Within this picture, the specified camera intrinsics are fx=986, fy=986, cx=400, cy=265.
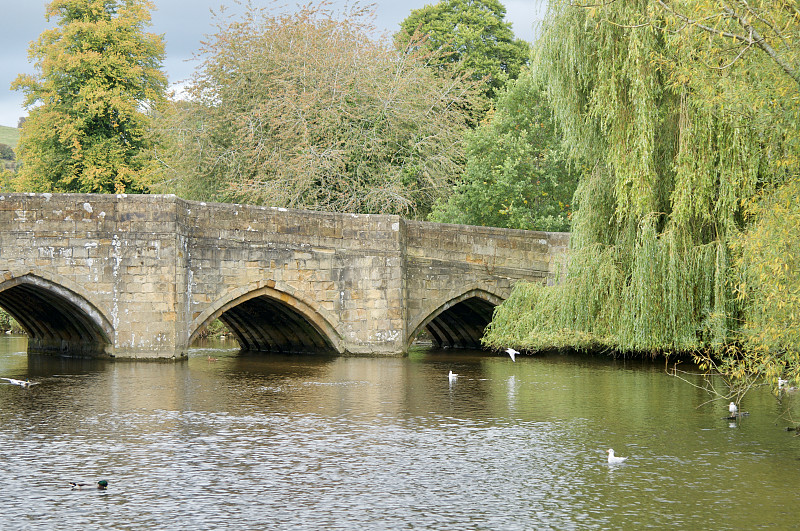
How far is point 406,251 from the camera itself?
2095cm

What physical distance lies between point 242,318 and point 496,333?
626 centimetres

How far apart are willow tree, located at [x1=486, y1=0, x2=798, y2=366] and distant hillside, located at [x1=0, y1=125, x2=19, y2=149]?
67513 mm

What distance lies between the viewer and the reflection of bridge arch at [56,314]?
17.5 m

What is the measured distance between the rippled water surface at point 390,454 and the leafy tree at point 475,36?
895 inches

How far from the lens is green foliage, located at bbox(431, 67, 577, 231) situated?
2477cm

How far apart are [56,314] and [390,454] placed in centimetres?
1376

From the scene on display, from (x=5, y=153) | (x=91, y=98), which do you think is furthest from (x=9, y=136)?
(x=91, y=98)

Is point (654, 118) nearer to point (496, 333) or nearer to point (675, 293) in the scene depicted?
point (675, 293)

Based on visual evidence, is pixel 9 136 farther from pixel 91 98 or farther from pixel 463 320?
pixel 463 320

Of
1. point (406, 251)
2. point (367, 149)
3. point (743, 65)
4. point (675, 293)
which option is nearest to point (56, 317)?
point (406, 251)

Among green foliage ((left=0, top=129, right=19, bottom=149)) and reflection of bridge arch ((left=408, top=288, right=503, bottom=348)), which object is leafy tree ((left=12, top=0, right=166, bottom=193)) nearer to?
reflection of bridge arch ((left=408, top=288, right=503, bottom=348))

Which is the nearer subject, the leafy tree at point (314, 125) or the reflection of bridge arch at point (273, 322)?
the reflection of bridge arch at point (273, 322)

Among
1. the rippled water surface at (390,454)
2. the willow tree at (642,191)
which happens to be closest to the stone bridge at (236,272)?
the willow tree at (642,191)

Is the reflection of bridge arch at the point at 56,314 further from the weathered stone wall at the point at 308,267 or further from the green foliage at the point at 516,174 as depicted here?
the green foliage at the point at 516,174
